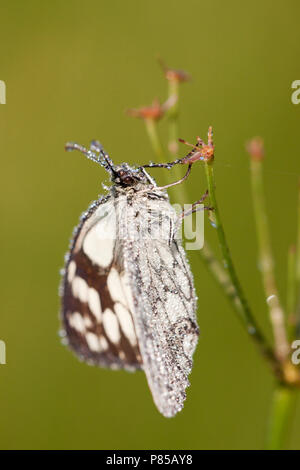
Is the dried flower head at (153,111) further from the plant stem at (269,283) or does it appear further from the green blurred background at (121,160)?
the green blurred background at (121,160)

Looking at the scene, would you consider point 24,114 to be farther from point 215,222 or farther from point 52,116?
point 215,222

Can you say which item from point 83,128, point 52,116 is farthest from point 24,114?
point 83,128

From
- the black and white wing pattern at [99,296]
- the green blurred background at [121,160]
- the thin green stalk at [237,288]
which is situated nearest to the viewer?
the thin green stalk at [237,288]

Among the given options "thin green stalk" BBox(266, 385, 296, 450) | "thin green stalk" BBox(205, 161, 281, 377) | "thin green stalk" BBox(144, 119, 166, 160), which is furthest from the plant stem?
"thin green stalk" BBox(144, 119, 166, 160)
